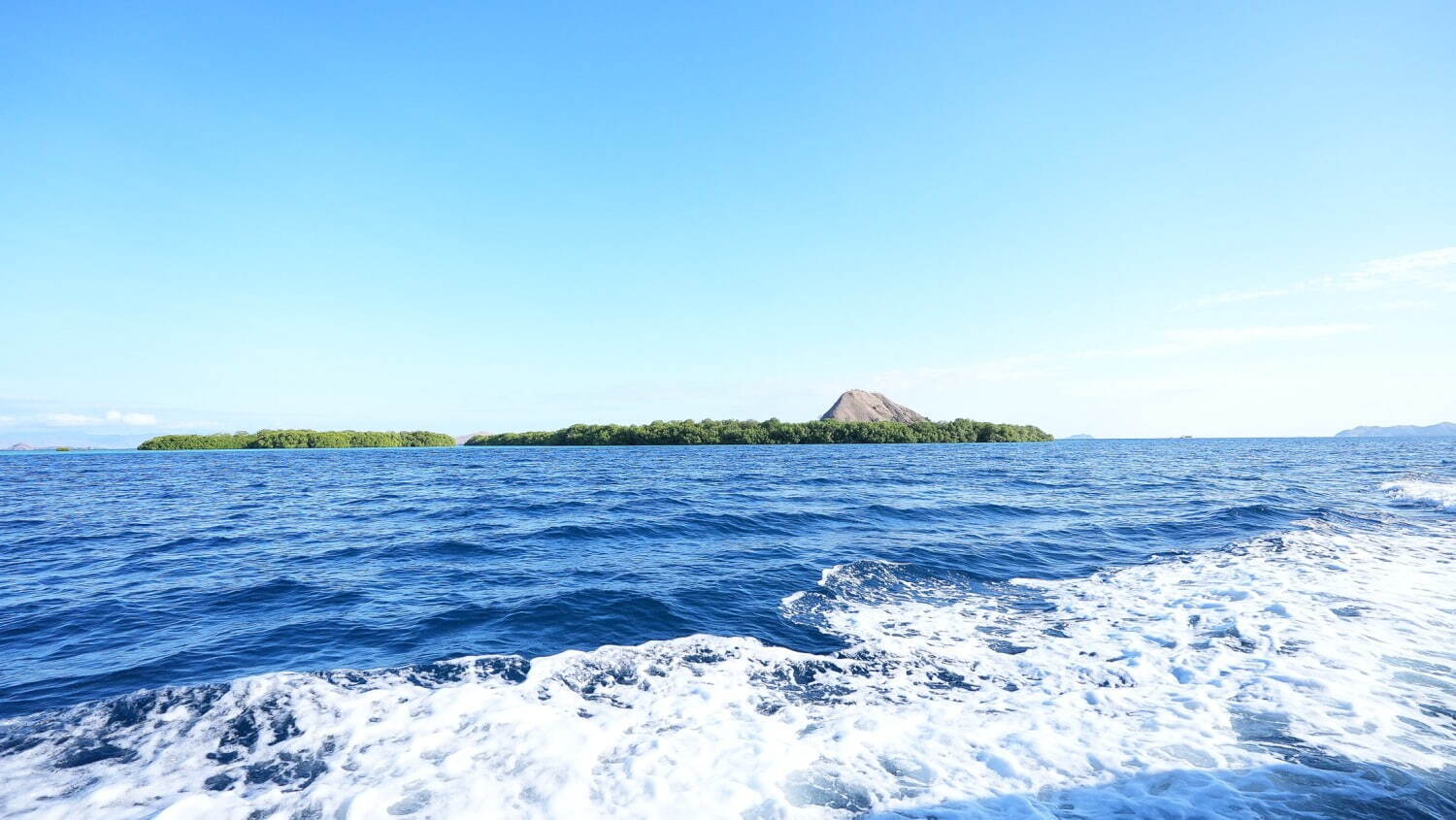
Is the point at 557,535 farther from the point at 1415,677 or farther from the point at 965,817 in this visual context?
the point at 1415,677

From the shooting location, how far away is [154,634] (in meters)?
9.91

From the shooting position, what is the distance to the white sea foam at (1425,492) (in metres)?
24.2

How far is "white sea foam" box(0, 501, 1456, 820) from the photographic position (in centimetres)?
524

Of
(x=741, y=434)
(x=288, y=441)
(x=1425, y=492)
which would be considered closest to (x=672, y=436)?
(x=741, y=434)

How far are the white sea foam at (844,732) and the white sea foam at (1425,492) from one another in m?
22.5

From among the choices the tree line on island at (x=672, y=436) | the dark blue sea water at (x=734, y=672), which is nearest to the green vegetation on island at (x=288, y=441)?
the tree line on island at (x=672, y=436)

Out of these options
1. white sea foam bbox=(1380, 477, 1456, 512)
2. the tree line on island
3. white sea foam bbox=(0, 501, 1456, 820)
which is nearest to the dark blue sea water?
white sea foam bbox=(0, 501, 1456, 820)

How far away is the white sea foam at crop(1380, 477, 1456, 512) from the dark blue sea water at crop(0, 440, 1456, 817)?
804 cm

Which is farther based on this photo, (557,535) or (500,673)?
(557,535)

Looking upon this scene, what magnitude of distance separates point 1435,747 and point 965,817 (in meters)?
5.19

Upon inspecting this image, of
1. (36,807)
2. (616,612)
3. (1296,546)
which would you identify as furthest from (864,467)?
(36,807)

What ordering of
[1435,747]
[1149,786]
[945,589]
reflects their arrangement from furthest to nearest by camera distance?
1. [945,589]
2. [1435,747]
3. [1149,786]

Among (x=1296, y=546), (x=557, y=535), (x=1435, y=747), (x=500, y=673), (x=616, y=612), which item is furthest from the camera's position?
(x=557, y=535)

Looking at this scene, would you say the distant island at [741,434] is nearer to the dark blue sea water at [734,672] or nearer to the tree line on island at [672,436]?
the tree line on island at [672,436]
